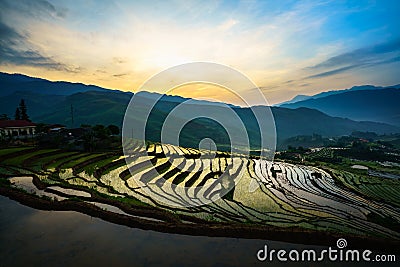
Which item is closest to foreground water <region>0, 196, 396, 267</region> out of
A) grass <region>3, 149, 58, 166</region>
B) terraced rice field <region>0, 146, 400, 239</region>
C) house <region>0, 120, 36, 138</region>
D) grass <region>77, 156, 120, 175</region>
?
terraced rice field <region>0, 146, 400, 239</region>

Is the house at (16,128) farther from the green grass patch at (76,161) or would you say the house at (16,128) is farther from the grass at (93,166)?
the grass at (93,166)

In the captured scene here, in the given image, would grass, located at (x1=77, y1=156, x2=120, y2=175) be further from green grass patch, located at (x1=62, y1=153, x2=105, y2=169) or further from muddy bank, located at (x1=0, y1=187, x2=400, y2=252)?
muddy bank, located at (x1=0, y1=187, x2=400, y2=252)

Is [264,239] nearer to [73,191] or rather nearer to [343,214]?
[343,214]

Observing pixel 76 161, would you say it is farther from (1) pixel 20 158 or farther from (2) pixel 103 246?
(2) pixel 103 246

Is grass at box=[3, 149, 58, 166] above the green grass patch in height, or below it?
above

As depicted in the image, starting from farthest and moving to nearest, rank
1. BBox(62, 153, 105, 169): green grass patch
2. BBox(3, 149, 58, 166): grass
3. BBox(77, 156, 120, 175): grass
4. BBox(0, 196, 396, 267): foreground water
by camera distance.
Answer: BBox(62, 153, 105, 169): green grass patch, BBox(3, 149, 58, 166): grass, BBox(77, 156, 120, 175): grass, BBox(0, 196, 396, 267): foreground water

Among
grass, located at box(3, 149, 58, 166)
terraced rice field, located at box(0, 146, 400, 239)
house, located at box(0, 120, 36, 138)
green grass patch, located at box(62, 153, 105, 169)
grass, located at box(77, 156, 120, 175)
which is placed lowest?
terraced rice field, located at box(0, 146, 400, 239)
